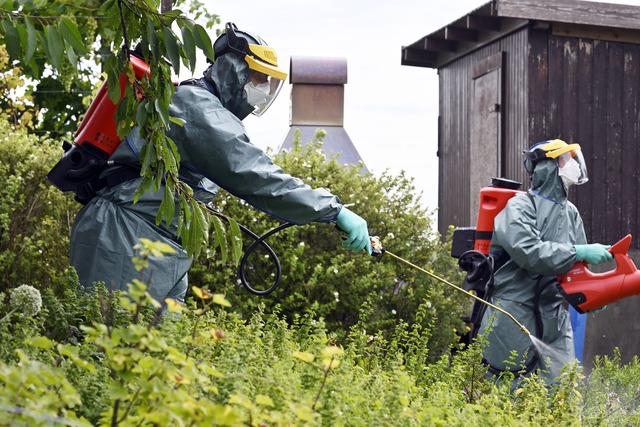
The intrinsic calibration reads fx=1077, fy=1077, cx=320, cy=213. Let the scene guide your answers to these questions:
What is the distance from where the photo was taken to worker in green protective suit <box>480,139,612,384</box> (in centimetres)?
707

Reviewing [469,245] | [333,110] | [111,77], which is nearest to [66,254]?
[469,245]

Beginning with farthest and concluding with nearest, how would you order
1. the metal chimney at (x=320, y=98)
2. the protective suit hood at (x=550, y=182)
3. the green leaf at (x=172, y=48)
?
the metal chimney at (x=320, y=98) → the protective suit hood at (x=550, y=182) → the green leaf at (x=172, y=48)

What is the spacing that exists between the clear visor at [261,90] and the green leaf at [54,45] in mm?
1731

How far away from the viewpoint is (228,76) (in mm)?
4961

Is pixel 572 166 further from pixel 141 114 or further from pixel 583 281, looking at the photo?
pixel 141 114

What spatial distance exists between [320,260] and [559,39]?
17.6 feet

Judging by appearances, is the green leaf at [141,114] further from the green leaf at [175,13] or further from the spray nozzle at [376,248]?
the spray nozzle at [376,248]

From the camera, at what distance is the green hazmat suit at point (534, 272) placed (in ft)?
23.2

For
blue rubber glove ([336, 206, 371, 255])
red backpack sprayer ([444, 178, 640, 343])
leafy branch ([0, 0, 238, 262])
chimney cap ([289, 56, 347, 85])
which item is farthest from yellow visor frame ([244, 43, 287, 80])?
chimney cap ([289, 56, 347, 85])

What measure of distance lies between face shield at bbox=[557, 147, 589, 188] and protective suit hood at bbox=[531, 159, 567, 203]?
4 centimetres

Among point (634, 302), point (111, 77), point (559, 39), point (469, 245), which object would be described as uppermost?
point (559, 39)

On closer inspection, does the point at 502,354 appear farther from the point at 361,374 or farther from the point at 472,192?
the point at 472,192

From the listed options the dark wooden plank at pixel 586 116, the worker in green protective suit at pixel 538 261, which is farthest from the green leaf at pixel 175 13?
the dark wooden plank at pixel 586 116

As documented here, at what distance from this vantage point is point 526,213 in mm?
7270
